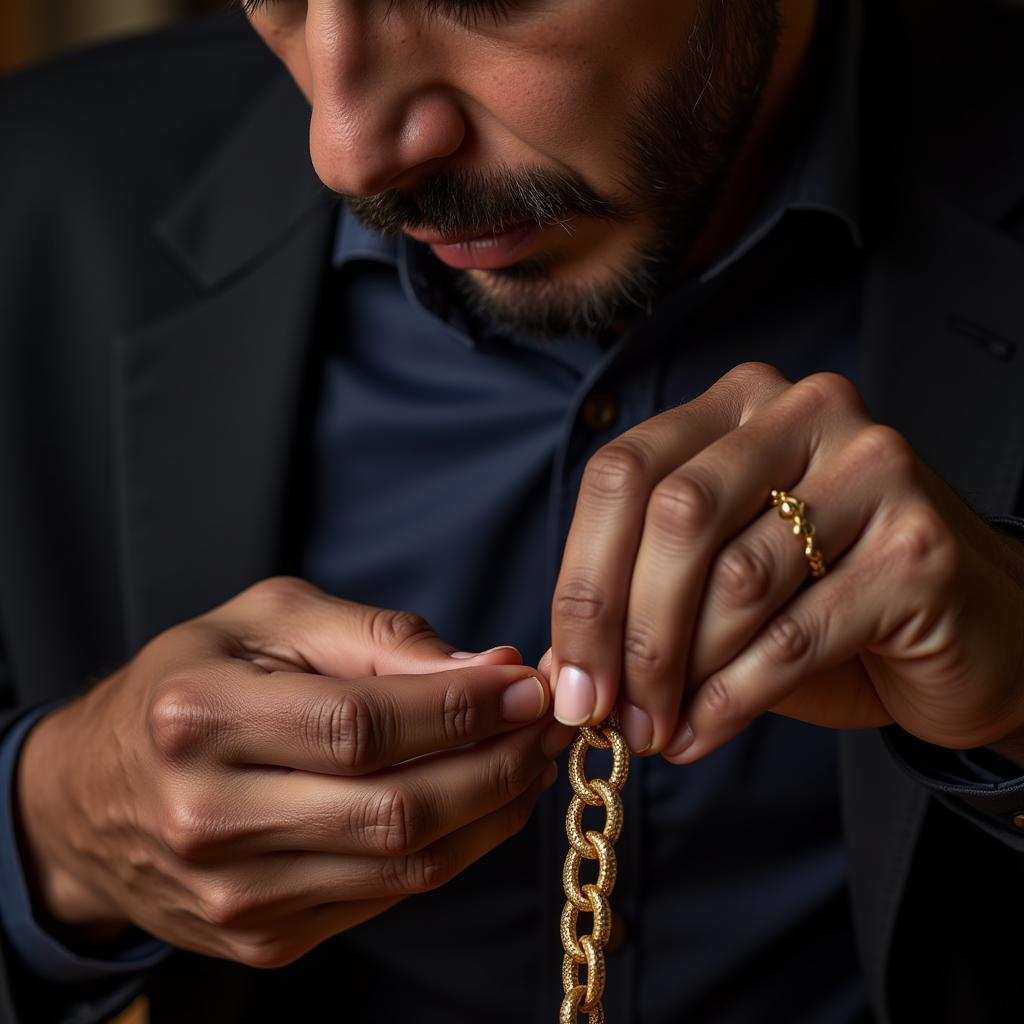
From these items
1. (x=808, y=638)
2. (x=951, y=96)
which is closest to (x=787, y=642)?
(x=808, y=638)

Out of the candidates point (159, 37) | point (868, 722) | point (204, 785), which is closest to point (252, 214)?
point (159, 37)

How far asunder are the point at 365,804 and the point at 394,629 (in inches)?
5.0

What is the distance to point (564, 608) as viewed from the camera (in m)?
0.70

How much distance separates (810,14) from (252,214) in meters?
0.66

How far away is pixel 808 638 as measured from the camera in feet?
2.34

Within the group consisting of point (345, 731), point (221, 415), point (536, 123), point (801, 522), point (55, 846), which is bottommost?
point (55, 846)

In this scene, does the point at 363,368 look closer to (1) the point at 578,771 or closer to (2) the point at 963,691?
(1) the point at 578,771

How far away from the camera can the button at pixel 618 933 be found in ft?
4.12

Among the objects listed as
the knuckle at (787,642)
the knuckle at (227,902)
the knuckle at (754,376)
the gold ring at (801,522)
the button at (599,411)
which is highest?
the knuckle at (754,376)

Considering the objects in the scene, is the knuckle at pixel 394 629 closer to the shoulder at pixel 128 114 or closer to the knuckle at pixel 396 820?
the knuckle at pixel 396 820

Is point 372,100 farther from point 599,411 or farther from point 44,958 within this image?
point 44,958

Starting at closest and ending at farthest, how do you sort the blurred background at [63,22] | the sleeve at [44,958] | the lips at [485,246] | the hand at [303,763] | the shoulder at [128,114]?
1. the hand at [303,763]
2. the lips at [485,246]
3. the sleeve at [44,958]
4. the shoulder at [128,114]
5. the blurred background at [63,22]

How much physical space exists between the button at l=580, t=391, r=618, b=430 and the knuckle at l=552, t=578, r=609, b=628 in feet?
1.73

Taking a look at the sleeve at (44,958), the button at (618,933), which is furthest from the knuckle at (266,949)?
the button at (618,933)
